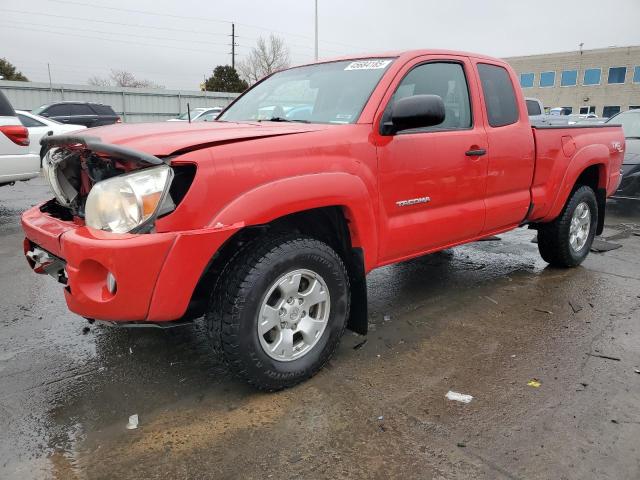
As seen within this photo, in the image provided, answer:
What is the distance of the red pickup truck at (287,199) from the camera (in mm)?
2225

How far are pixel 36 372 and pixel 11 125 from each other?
4.93 m

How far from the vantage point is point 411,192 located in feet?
10.3

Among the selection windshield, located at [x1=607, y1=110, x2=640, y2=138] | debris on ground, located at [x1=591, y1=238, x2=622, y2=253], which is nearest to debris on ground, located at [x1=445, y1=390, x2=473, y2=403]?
debris on ground, located at [x1=591, y1=238, x2=622, y2=253]

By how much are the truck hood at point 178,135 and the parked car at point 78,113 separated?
12.5m

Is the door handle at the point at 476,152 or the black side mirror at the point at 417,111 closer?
the black side mirror at the point at 417,111

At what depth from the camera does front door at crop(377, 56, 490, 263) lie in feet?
9.97

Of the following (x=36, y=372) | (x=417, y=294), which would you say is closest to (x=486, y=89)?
(x=417, y=294)

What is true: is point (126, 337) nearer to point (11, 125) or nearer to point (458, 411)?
point (458, 411)

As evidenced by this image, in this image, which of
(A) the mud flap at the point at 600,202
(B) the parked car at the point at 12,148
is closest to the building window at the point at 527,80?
(A) the mud flap at the point at 600,202

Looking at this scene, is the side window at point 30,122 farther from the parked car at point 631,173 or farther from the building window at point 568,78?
the building window at point 568,78

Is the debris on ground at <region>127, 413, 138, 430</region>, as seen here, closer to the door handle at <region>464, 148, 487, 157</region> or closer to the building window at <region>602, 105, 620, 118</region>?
the door handle at <region>464, 148, 487, 157</region>

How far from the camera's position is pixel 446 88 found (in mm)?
3555

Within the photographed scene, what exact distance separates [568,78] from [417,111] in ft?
201

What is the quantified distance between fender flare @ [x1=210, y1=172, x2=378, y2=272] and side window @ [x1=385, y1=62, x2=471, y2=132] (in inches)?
32.4
